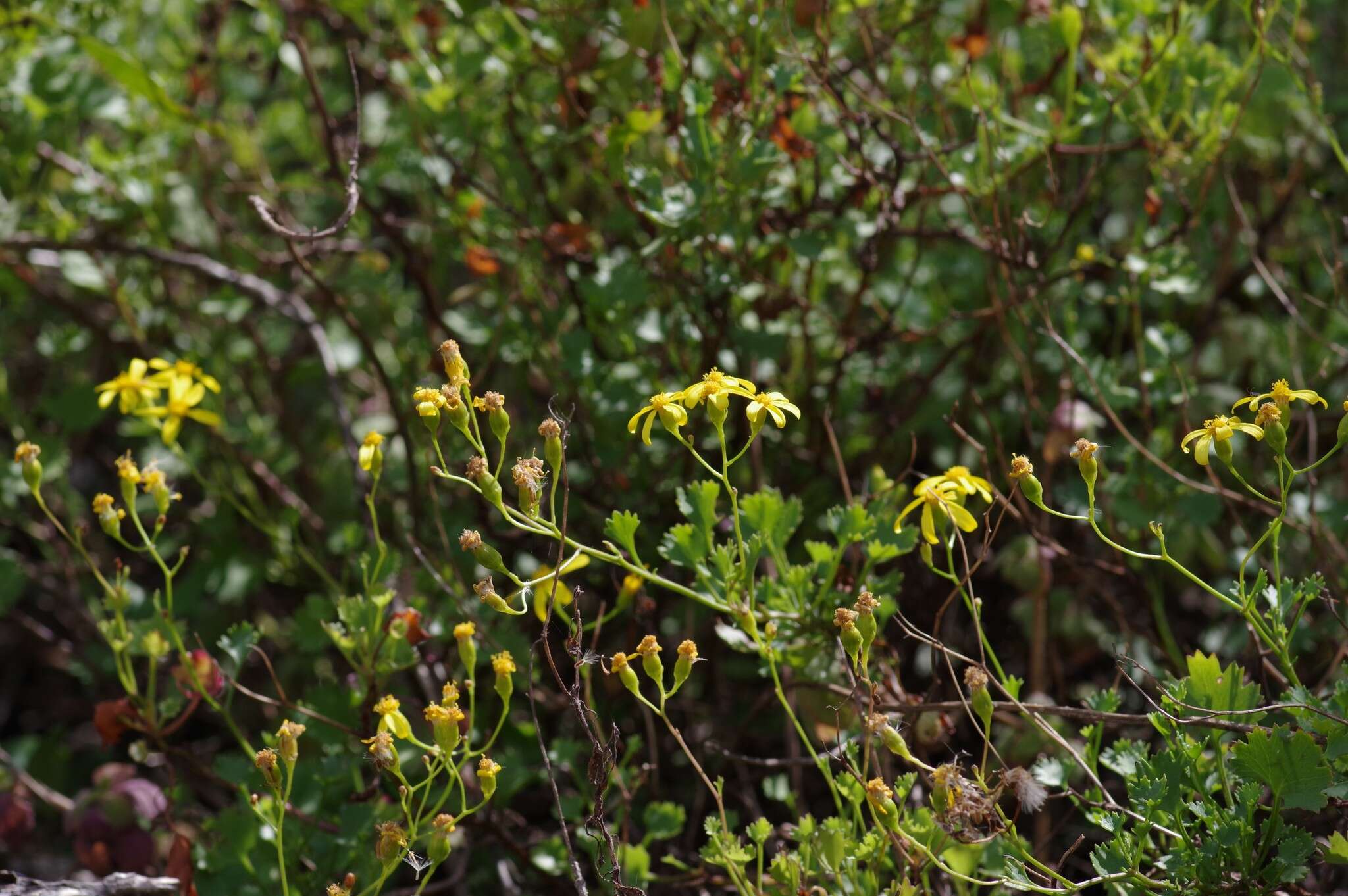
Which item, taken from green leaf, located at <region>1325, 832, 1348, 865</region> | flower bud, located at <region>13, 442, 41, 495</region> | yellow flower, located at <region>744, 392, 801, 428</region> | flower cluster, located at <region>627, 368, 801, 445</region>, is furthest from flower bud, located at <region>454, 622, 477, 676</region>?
green leaf, located at <region>1325, 832, 1348, 865</region>

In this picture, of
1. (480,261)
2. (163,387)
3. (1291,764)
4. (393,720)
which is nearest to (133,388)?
(163,387)

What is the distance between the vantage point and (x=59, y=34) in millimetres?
2316

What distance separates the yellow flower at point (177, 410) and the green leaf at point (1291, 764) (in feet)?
4.66

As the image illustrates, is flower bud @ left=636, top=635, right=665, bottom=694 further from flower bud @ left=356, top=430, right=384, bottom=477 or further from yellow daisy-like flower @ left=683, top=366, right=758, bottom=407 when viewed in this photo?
flower bud @ left=356, top=430, right=384, bottom=477

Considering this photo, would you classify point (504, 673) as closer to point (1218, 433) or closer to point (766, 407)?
point (766, 407)

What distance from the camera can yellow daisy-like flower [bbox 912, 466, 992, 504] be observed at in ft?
4.37

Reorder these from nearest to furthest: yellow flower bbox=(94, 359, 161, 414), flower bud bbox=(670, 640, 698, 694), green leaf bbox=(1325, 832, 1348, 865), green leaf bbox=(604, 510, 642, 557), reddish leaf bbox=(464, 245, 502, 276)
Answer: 1. green leaf bbox=(1325, 832, 1348, 865)
2. flower bud bbox=(670, 640, 698, 694)
3. green leaf bbox=(604, 510, 642, 557)
4. yellow flower bbox=(94, 359, 161, 414)
5. reddish leaf bbox=(464, 245, 502, 276)

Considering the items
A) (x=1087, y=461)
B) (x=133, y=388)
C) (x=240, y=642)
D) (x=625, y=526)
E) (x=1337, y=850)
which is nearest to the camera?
(x=1337, y=850)

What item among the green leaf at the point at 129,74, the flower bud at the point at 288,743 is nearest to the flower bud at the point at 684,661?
the flower bud at the point at 288,743

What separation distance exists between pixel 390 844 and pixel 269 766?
15 cm

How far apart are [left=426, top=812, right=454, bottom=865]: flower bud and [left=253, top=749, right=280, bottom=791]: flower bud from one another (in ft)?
0.56

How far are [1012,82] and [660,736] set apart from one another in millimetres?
1290

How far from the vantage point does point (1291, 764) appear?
118cm

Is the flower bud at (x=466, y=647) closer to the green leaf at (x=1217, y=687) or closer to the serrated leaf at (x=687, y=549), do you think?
the serrated leaf at (x=687, y=549)
